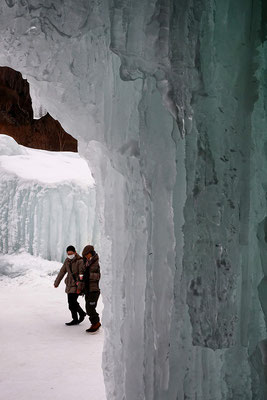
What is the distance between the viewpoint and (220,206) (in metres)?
2.02

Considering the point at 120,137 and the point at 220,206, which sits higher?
the point at 120,137

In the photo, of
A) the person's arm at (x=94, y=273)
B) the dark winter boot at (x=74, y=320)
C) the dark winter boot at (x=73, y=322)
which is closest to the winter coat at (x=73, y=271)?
the person's arm at (x=94, y=273)

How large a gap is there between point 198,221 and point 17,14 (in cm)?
152

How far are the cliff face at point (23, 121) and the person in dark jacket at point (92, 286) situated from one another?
50.6ft

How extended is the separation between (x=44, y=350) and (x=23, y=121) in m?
16.8

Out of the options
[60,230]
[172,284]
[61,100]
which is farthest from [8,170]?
[172,284]

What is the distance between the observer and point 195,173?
2062mm

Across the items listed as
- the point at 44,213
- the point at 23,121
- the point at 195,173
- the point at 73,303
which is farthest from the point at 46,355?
the point at 23,121

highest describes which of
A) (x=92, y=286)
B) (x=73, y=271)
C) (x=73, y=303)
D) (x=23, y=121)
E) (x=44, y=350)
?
(x=23, y=121)

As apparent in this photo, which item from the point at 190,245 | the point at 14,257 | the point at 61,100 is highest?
the point at 61,100

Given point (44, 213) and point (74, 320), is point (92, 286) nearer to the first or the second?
point (74, 320)

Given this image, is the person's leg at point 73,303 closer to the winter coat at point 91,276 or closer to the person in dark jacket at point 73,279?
the person in dark jacket at point 73,279

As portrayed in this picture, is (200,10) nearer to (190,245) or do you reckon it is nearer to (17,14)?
(17,14)

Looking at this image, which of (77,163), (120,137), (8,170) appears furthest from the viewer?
(77,163)
